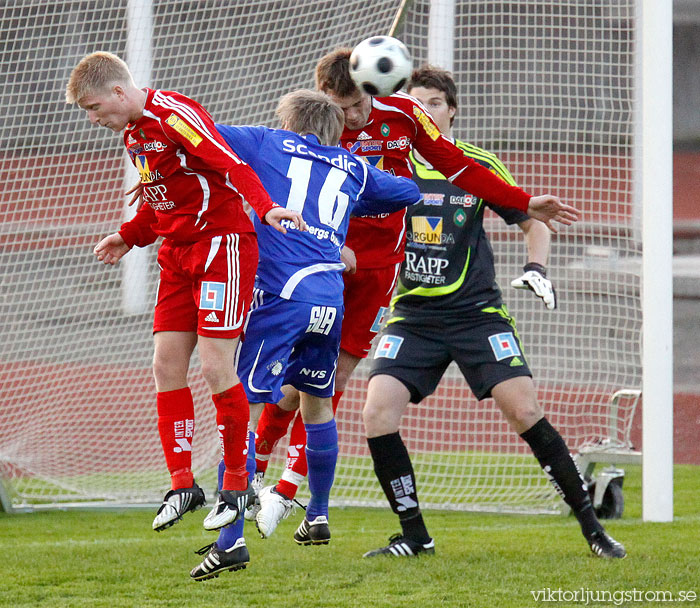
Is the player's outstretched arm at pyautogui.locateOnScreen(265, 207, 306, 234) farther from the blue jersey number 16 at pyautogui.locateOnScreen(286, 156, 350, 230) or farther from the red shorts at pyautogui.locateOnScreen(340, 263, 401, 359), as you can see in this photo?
the red shorts at pyautogui.locateOnScreen(340, 263, 401, 359)

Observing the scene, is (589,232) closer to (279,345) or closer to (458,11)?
(458,11)

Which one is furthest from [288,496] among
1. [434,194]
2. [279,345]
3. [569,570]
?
[434,194]

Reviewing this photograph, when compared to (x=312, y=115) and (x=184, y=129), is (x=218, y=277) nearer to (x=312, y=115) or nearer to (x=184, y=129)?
(x=184, y=129)

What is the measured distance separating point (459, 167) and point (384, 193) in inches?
23.6

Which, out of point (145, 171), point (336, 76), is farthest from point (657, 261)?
point (145, 171)

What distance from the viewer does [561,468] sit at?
220 inches

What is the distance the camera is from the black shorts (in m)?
5.46

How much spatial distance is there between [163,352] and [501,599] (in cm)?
192

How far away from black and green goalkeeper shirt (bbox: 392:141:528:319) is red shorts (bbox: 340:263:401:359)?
0.55 meters

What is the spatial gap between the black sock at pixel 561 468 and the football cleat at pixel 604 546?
0.12 ft

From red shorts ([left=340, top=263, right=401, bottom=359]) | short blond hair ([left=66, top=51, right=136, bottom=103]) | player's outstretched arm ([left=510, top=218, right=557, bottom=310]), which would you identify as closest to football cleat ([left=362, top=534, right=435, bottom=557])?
red shorts ([left=340, top=263, right=401, bottom=359])

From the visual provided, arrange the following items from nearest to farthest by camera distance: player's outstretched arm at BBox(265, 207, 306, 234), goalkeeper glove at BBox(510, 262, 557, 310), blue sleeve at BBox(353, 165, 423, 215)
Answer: player's outstretched arm at BBox(265, 207, 306, 234)
blue sleeve at BBox(353, 165, 423, 215)
goalkeeper glove at BBox(510, 262, 557, 310)

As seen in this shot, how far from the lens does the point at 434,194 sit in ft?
18.6

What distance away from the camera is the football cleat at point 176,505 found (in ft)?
12.6
